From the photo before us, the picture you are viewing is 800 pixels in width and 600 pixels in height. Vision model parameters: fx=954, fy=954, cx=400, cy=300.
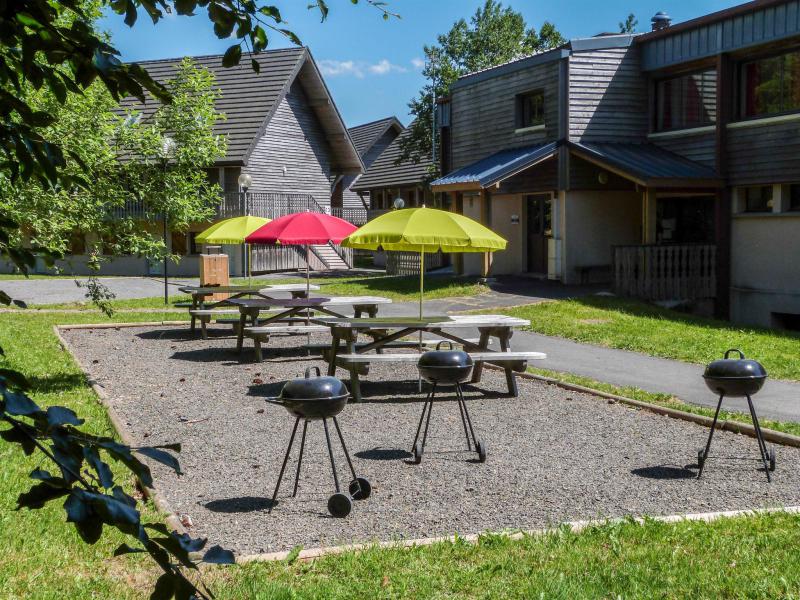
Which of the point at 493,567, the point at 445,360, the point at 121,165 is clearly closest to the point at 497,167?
the point at 121,165

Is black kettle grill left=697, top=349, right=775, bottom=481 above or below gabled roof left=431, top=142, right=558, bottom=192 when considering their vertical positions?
below

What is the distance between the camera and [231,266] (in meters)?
36.3

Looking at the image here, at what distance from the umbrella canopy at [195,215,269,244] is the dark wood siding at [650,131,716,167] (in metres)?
12.5

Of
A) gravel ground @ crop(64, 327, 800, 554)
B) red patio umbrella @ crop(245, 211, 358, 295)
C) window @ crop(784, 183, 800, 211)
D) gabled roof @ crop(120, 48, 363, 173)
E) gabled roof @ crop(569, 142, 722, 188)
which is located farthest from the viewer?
gabled roof @ crop(120, 48, 363, 173)

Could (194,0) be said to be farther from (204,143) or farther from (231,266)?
(231,266)

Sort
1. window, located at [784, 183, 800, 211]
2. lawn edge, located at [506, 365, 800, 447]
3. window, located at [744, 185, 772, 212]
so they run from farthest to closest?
window, located at [744, 185, 772, 212] → window, located at [784, 183, 800, 211] → lawn edge, located at [506, 365, 800, 447]

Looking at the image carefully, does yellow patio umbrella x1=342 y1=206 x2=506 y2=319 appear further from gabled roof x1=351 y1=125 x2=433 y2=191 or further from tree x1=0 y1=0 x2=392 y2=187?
gabled roof x1=351 y1=125 x2=433 y2=191

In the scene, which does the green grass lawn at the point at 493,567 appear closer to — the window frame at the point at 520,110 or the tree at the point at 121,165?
the tree at the point at 121,165

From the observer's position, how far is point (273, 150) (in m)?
41.1

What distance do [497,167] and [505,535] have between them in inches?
822

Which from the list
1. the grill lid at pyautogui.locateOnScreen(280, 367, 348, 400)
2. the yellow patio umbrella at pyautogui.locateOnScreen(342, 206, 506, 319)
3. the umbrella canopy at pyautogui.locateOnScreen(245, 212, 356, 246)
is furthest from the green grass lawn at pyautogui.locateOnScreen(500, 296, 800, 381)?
the grill lid at pyautogui.locateOnScreen(280, 367, 348, 400)

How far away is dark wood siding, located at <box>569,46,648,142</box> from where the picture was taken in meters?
25.9

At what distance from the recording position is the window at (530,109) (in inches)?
1087

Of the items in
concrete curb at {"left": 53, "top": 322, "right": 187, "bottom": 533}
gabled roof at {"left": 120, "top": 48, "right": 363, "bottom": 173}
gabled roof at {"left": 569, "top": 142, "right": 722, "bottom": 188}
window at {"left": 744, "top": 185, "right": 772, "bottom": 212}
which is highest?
gabled roof at {"left": 120, "top": 48, "right": 363, "bottom": 173}
